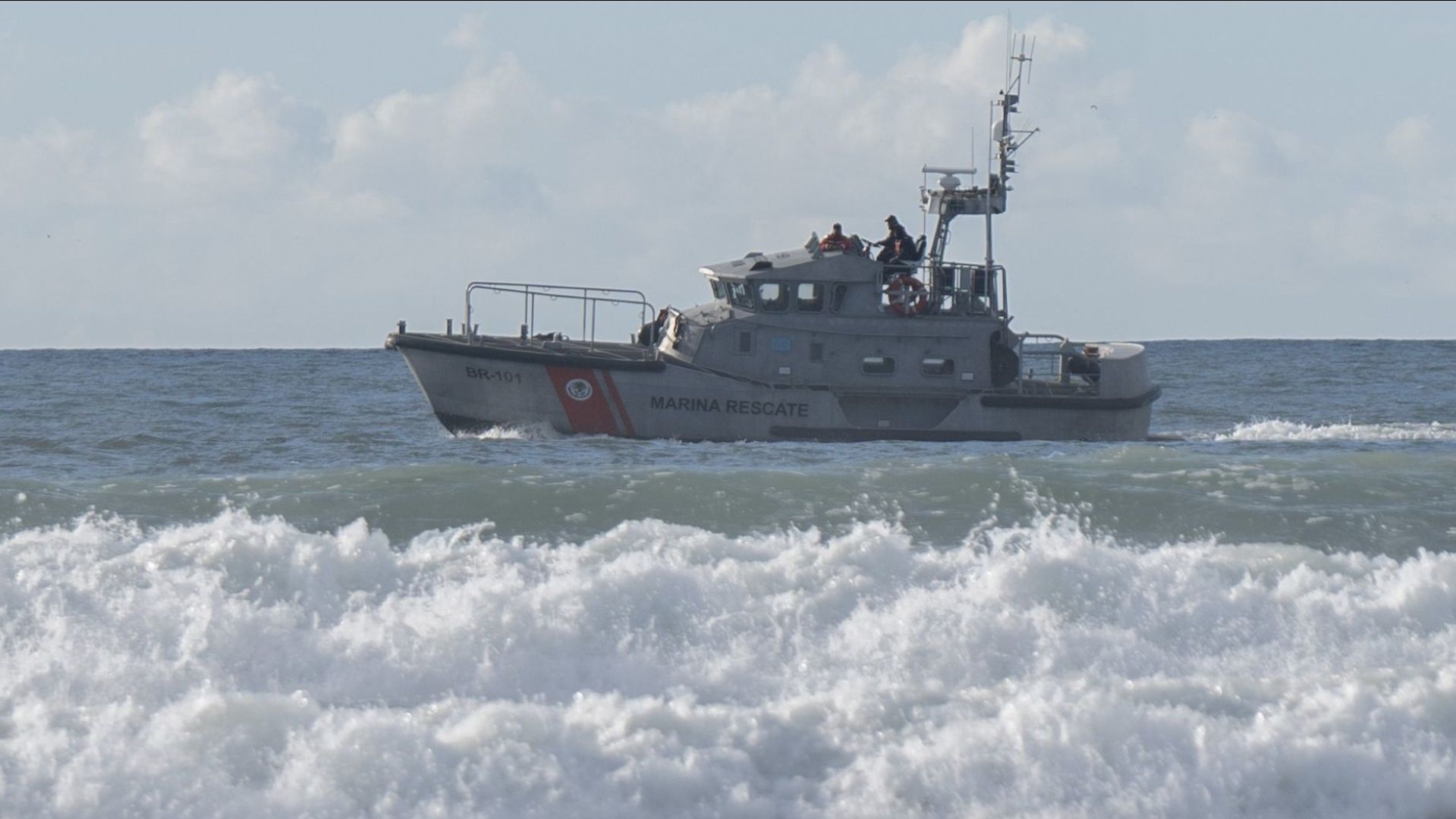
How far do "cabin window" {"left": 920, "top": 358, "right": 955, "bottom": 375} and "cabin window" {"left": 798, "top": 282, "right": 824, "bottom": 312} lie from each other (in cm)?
140

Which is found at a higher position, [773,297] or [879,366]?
[773,297]

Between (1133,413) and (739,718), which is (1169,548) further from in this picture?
(1133,413)

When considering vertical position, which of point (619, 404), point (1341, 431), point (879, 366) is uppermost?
point (879, 366)

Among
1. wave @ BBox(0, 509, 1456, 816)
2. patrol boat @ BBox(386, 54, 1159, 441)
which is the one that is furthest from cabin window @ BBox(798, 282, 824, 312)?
wave @ BBox(0, 509, 1456, 816)

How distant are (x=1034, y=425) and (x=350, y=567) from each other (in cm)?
1104

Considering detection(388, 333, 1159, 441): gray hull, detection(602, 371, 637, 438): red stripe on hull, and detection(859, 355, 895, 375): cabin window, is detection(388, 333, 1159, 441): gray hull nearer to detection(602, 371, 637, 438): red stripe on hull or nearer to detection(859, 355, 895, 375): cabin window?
detection(602, 371, 637, 438): red stripe on hull

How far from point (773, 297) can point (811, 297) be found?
17.4 inches

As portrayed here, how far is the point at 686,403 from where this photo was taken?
19062mm

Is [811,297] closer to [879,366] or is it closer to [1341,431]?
[879,366]

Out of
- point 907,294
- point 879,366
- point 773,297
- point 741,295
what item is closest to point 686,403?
point 741,295

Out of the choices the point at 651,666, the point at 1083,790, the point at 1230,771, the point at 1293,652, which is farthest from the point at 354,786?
the point at 1293,652

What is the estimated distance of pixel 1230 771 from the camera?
8758 mm

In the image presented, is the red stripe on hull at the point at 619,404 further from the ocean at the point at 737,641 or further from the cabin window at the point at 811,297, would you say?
the ocean at the point at 737,641

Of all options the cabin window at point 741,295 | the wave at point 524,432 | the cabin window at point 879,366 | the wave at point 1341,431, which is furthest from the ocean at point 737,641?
the wave at point 1341,431
